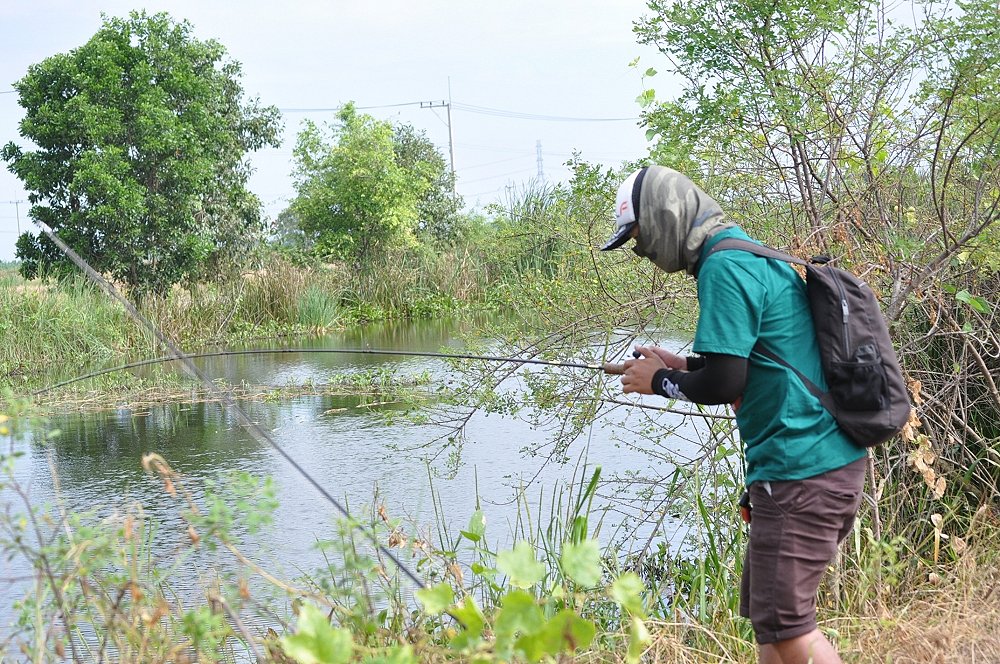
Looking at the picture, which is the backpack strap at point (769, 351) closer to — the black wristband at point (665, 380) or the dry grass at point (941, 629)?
the black wristband at point (665, 380)

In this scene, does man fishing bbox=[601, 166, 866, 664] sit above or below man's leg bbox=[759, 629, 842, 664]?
above

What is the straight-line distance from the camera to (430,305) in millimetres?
20406

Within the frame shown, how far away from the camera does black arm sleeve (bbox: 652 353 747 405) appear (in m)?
2.05

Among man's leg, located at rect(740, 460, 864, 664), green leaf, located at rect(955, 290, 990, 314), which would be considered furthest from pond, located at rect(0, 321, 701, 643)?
man's leg, located at rect(740, 460, 864, 664)

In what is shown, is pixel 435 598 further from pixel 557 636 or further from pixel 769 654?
pixel 769 654

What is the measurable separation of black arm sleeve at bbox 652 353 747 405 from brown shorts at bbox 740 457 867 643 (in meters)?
0.24

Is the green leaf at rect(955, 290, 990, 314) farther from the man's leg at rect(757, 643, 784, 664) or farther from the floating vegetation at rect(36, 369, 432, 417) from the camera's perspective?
the floating vegetation at rect(36, 369, 432, 417)

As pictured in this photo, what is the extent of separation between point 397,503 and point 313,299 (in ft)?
42.3

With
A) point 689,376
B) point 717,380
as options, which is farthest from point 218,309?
point 717,380

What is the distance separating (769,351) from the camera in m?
2.13

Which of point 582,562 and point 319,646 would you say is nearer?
point 319,646

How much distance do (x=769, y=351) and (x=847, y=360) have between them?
0.16 m

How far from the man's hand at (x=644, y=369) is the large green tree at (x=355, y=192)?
844 inches

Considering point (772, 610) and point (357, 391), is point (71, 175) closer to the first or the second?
point (357, 391)
